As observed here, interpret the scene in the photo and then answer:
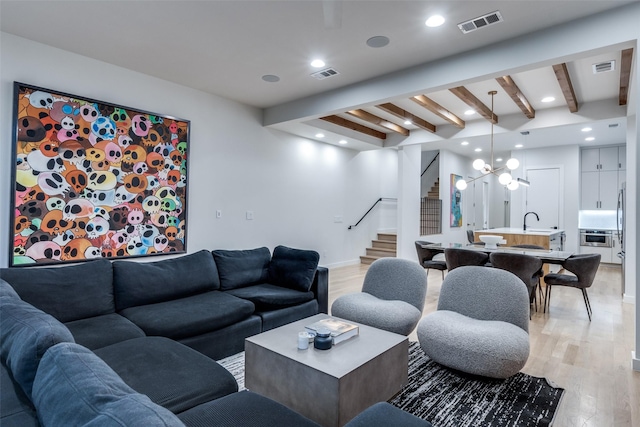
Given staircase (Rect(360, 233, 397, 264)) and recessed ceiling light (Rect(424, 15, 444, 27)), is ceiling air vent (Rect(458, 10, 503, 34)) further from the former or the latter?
staircase (Rect(360, 233, 397, 264))

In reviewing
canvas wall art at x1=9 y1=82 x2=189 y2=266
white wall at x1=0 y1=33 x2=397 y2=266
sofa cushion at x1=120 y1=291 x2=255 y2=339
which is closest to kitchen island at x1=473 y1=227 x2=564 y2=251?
white wall at x1=0 y1=33 x2=397 y2=266

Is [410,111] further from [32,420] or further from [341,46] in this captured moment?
[32,420]

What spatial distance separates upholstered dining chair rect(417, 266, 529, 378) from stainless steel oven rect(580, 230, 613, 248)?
669 cm

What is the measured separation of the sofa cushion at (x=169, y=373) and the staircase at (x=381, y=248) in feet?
20.0

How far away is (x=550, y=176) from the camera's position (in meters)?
8.02

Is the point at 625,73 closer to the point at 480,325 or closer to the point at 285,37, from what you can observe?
the point at 480,325

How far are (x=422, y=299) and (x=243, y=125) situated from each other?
11.9 ft

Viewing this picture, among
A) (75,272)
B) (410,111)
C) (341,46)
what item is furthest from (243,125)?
(75,272)

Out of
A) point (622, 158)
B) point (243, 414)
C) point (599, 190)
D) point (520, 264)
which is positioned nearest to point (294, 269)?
point (243, 414)

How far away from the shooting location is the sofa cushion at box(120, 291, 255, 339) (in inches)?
105

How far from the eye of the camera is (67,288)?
269 centimetres

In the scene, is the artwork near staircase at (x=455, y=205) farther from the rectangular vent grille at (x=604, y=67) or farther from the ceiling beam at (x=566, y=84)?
the rectangular vent grille at (x=604, y=67)

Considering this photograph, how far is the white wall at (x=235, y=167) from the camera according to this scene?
11.0 feet

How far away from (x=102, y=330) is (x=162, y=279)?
0.80m
